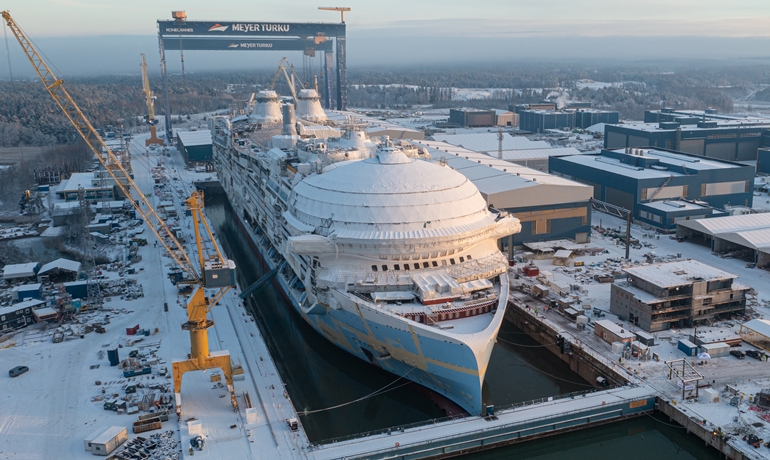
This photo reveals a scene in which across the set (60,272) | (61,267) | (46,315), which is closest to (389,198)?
(46,315)

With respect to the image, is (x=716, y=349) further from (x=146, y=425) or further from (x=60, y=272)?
(x=60, y=272)

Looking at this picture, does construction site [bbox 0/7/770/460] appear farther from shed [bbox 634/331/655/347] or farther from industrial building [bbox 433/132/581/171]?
industrial building [bbox 433/132/581/171]

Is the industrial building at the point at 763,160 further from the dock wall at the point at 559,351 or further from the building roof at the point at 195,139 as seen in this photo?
the building roof at the point at 195,139

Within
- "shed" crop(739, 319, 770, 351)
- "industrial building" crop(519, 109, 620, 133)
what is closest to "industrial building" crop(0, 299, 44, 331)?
"shed" crop(739, 319, 770, 351)

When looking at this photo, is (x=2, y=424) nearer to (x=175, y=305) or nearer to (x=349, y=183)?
(x=175, y=305)

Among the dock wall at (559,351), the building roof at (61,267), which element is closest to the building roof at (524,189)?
the dock wall at (559,351)

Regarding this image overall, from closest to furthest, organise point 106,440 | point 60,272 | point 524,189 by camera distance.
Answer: point 106,440, point 60,272, point 524,189
